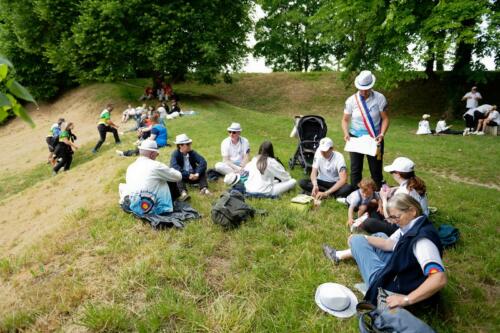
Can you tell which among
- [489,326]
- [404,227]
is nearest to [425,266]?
[404,227]

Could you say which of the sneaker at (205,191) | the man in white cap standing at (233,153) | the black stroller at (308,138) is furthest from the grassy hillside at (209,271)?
the black stroller at (308,138)

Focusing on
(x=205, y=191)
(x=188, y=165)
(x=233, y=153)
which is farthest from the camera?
(x=233, y=153)

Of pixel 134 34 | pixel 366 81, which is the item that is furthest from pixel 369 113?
pixel 134 34

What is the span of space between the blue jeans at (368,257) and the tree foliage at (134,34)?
17.7 meters

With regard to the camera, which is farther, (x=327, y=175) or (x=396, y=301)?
(x=327, y=175)

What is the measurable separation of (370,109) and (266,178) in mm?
2261

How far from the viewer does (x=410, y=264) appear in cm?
309

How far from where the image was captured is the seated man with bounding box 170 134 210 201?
7.08 m

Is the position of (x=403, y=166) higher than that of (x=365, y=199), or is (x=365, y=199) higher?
(x=403, y=166)

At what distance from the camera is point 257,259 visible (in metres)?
4.34

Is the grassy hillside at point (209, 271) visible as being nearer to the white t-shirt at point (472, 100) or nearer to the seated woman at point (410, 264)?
the seated woman at point (410, 264)

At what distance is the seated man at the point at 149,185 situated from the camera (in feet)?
17.5

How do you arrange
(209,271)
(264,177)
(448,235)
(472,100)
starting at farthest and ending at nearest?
(472,100)
(264,177)
(448,235)
(209,271)

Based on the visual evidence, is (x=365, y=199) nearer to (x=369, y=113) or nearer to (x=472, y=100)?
(x=369, y=113)
